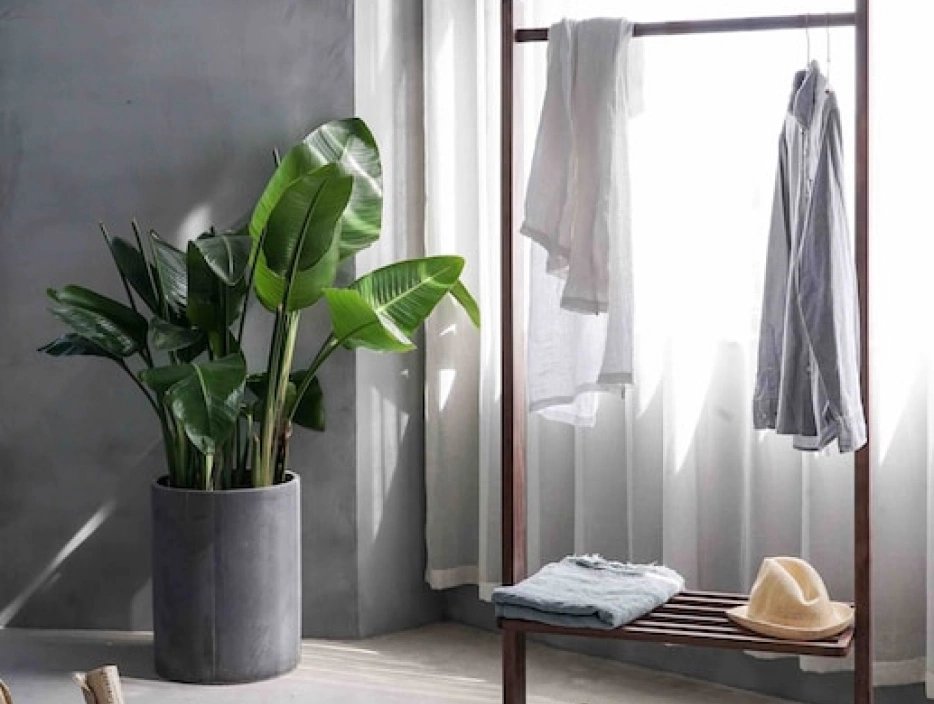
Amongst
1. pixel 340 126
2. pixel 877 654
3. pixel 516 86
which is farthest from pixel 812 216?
pixel 340 126

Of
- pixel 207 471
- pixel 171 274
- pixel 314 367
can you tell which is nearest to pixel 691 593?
pixel 314 367

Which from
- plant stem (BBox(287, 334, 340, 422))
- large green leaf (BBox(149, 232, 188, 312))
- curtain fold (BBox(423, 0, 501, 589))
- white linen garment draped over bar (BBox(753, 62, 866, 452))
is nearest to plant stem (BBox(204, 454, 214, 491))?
plant stem (BBox(287, 334, 340, 422))

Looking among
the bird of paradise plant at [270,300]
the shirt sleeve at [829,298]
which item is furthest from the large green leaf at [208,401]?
the shirt sleeve at [829,298]

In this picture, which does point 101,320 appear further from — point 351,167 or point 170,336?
point 351,167

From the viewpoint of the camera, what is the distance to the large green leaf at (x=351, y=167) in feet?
12.5

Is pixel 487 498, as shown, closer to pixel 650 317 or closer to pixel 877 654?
pixel 650 317

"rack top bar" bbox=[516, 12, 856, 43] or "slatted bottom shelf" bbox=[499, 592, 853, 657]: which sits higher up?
"rack top bar" bbox=[516, 12, 856, 43]

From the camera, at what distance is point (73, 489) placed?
429 centimetres

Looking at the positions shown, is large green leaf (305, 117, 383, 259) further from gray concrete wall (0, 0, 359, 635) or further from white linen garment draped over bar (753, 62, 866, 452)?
white linen garment draped over bar (753, 62, 866, 452)

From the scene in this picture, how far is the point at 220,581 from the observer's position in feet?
12.2

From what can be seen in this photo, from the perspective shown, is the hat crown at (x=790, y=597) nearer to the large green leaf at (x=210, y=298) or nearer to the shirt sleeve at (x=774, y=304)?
the shirt sleeve at (x=774, y=304)

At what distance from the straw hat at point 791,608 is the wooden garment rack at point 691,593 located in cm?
2

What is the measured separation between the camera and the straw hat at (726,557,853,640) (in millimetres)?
3057

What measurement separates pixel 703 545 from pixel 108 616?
67.4 inches
